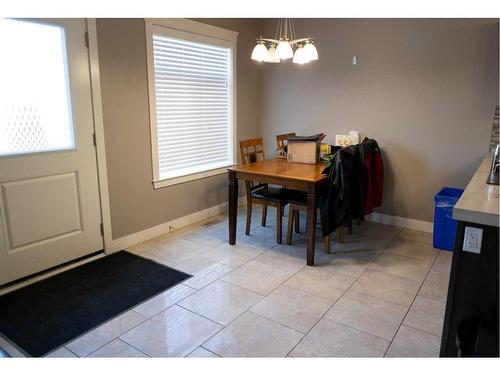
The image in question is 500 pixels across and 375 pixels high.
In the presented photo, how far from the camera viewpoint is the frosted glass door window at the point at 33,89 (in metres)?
2.53

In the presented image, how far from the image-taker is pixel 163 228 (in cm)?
383

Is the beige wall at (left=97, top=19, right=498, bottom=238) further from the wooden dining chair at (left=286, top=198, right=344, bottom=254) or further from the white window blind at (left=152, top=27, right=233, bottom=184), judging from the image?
the wooden dining chair at (left=286, top=198, right=344, bottom=254)

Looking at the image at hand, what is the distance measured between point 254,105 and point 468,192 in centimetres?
335

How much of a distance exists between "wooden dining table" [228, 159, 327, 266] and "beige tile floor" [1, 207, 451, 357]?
0.28 metres

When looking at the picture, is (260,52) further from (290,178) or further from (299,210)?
(299,210)

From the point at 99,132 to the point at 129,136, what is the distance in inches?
12.4

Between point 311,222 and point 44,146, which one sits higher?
point 44,146

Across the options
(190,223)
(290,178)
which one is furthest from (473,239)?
(190,223)

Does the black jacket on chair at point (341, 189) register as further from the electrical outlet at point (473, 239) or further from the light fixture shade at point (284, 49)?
the electrical outlet at point (473, 239)

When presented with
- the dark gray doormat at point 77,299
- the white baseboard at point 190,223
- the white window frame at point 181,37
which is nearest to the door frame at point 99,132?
the white baseboard at point 190,223

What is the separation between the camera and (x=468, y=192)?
1868mm

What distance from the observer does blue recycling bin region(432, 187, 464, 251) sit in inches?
130

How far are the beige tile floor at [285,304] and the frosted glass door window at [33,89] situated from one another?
1.28 m

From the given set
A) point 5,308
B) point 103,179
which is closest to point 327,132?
point 103,179
